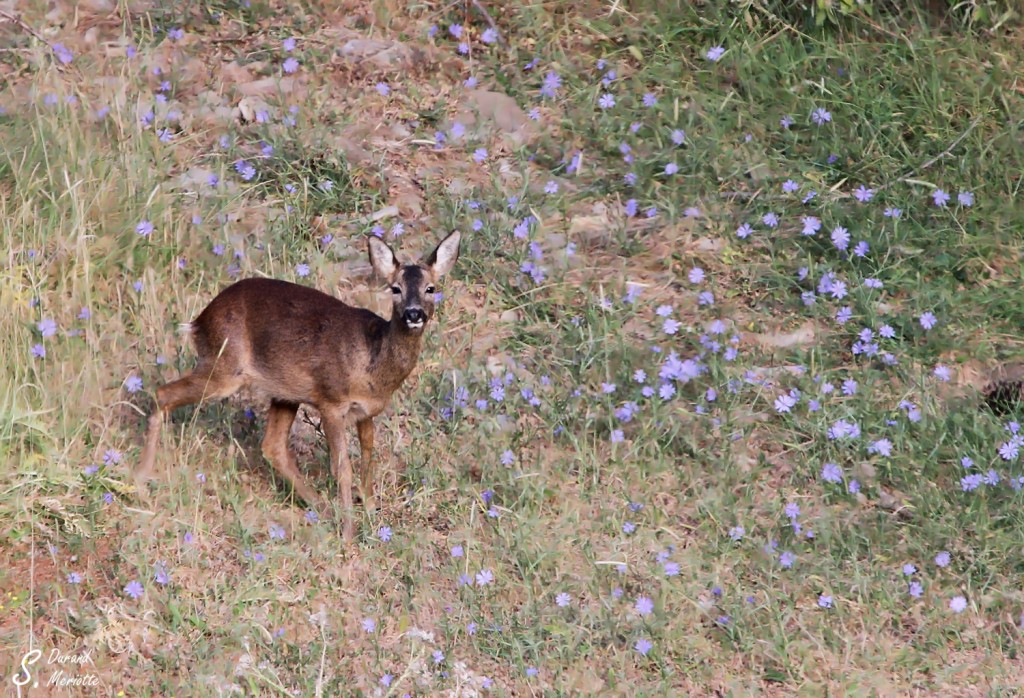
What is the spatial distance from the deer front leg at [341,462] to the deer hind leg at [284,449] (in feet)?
0.58

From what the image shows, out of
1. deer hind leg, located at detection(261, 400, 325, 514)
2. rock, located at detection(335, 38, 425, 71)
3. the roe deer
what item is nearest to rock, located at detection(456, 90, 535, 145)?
rock, located at detection(335, 38, 425, 71)

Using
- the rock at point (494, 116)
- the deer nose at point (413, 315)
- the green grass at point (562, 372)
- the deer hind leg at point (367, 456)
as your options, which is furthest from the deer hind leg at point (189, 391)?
the rock at point (494, 116)

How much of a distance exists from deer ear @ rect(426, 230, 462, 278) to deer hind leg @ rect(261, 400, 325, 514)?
1.00m

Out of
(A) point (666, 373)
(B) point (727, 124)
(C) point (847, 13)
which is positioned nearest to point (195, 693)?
(A) point (666, 373)

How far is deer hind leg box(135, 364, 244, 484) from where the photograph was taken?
709cm

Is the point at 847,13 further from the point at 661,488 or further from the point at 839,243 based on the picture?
the point at 661,488

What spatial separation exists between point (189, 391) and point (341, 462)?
2.76 feet

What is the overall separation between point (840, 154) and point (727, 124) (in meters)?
0.77

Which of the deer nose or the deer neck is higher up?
the deer nose

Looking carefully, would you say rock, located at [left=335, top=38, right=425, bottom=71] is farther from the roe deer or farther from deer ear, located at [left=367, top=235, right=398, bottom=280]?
deer ear, located at [left=367, top=235, right=398, bottom=280]

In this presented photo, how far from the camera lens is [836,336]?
8258 millimetres

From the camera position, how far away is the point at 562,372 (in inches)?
313

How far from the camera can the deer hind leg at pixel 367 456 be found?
721 cm

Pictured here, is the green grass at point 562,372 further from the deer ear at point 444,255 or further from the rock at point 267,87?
the deer ear at point 444,255
